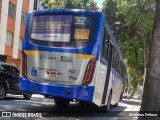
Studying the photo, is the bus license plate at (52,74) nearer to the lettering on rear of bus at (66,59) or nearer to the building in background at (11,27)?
the lettering on rear of bus at (66,59)

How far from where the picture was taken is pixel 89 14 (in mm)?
10680

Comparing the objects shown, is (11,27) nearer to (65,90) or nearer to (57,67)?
(57,67)

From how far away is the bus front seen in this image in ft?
33.8

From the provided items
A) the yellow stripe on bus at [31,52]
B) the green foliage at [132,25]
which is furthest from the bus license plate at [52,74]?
the green foliage at [132,25]

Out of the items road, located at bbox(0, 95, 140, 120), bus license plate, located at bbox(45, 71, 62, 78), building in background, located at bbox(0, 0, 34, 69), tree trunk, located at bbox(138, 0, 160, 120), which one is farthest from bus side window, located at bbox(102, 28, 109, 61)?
building in background, located at bbox(0, 0, 34, 69)

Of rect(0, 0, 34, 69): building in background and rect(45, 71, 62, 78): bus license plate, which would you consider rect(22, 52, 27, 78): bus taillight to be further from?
rect(0, 0, 34, 69): building in background

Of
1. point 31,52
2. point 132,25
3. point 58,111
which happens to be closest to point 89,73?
point 31,52

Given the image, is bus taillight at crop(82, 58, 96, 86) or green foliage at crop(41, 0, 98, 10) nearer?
bus taillight at crop(82, 58, 96, 86)

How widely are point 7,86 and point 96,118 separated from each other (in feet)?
18.7

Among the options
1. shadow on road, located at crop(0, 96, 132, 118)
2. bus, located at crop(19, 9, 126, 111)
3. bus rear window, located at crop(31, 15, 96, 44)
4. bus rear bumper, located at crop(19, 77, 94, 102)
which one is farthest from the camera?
shadow on road, located at crop(0, 96, 132, 118)

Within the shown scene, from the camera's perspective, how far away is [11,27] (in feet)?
118

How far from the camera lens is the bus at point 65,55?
1030cm

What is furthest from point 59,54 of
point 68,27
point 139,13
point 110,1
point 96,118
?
point 110,1

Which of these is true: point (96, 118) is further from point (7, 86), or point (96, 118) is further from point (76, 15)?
point (7, 86)
